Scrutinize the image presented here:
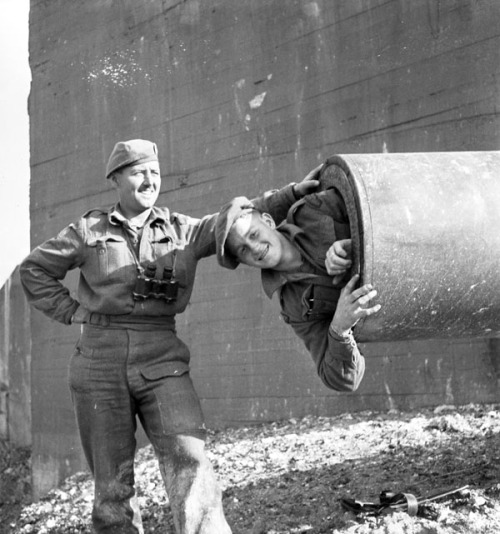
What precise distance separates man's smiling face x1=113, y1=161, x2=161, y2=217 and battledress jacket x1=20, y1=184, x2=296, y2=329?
63mm

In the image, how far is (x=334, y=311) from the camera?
3521 millimetres

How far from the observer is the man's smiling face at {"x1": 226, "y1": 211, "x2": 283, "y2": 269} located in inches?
137

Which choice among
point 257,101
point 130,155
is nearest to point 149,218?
point 130,155

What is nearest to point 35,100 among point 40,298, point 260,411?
point 260,411

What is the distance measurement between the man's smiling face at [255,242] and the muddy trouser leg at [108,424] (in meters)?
0.75

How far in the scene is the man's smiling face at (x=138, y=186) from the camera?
413 cm

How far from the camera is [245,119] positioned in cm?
617

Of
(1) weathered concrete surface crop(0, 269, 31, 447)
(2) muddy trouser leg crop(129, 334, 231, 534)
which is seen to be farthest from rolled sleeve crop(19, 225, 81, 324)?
(1) weathered concrete surface crop(0, 269, 31, 447)

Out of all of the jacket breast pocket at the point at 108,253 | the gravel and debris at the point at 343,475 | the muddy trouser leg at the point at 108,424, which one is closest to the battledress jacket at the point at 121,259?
the jacket breast pocket at the point at 108,253

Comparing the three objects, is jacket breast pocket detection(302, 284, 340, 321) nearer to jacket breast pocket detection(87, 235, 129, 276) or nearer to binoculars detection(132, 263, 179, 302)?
binoculars detection(132, 263, 179, 302)

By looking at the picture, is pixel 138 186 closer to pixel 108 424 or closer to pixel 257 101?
pixel 108 424

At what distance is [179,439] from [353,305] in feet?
3.37

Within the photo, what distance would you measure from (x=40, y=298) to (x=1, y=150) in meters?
6.92

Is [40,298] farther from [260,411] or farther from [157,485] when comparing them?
[260,411]
